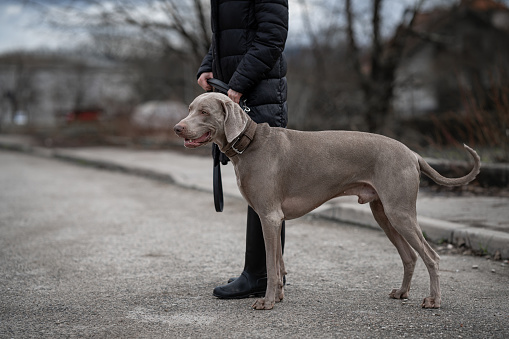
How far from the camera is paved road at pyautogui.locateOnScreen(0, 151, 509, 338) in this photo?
3.40 m

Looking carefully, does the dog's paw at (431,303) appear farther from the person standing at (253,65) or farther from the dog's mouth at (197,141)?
the dog's mouth at (197,141)

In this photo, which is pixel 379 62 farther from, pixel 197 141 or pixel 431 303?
pixel 197 141

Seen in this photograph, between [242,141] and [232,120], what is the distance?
17cm

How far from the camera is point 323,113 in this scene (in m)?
14.6

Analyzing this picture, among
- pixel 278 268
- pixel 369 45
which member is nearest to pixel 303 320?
pixel 278 268

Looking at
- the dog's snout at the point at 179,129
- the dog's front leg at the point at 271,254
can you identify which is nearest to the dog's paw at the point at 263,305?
the dog's front leg at the point at 271,254

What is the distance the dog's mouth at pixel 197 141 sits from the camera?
364 centimetres

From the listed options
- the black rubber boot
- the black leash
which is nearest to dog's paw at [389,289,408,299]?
the black rubber boot

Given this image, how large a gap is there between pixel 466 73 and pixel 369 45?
18.9 meters

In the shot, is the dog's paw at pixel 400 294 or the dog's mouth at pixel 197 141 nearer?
the dog's mouth at pixel 197 141

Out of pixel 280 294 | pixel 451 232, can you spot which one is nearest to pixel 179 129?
pixel 280 294

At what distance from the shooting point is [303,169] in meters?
3.80

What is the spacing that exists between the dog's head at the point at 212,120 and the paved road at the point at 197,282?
117 centimetres

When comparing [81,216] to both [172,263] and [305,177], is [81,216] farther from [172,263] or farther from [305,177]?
[305,177]
